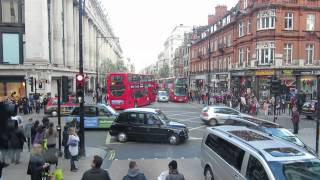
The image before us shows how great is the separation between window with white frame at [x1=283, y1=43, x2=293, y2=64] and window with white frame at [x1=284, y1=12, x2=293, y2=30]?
1.92m

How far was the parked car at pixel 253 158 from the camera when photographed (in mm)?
6531

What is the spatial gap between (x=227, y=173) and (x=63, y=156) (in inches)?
294

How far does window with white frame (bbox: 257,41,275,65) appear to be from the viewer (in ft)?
123

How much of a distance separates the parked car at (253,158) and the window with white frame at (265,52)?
29.9 metres

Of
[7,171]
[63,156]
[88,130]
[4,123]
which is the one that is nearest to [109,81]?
[88,130]

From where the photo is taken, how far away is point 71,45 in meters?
47.7

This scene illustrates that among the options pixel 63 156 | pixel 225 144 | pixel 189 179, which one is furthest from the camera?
pixel 63 156

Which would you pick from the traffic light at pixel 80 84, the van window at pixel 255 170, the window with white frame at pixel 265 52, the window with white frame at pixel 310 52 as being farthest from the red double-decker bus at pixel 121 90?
the van window at pixel 255 170

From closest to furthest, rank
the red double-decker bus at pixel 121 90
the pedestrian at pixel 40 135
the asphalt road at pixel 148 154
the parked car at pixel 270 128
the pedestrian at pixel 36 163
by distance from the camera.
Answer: the pedestrian at pixel 36 163 < the pedestrian at pixel 40 135 < the asphalt road at pixel 148 154 < the parked car at pixel 270 128 < the red double-decker bus at pixel 121 90

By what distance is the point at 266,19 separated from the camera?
37.8m

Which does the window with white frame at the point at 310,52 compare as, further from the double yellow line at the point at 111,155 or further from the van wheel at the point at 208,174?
the van wheel at the point at 208,174

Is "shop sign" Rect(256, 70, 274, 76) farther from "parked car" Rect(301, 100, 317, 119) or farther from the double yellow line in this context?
the double yellow line

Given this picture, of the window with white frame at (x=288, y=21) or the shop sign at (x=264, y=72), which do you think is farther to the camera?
the window with white frame at (x=288, y=21)

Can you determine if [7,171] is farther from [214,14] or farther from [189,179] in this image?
[214,14]
